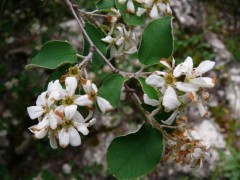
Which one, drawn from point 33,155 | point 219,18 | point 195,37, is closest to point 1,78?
point 33,155

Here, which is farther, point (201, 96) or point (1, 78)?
point (1, 78)

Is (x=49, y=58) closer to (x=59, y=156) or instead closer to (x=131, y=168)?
(x=131, y=168)

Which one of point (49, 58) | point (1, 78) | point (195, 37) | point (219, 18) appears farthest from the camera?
point (219, 18)

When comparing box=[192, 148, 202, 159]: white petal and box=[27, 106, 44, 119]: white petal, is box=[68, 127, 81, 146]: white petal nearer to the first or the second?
box=[27, 106, 44, 119]: white petal

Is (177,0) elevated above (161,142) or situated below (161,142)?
below

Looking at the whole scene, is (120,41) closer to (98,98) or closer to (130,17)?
(130,17)

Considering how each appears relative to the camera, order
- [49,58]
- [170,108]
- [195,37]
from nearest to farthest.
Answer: [170,108] → [49,58] → [195,37]

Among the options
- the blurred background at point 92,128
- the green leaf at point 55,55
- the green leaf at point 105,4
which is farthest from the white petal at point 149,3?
the blurred background at point 92,128
